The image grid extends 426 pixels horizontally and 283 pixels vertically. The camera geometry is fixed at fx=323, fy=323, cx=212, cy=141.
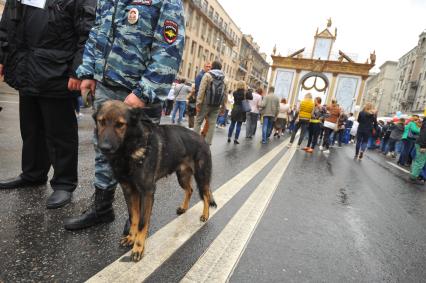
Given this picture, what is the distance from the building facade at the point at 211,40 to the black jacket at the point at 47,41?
31599mm

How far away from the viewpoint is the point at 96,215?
2.81 metres

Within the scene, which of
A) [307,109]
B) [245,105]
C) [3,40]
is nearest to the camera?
[3,40]

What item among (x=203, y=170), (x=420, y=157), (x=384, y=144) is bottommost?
(x=384, y=144)

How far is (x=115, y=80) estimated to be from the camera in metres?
2.61

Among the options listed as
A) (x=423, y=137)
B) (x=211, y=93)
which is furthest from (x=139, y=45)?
(x=423, y=137)

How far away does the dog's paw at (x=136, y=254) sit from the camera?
2314 millimetres

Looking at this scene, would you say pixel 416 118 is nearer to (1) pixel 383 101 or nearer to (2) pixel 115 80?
(2) pixel 115 80

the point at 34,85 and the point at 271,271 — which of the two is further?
the point at 34,85

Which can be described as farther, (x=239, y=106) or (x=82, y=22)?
(x=239, y=106)

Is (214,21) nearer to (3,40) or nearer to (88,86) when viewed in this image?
(3,40)

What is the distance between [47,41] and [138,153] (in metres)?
1.68

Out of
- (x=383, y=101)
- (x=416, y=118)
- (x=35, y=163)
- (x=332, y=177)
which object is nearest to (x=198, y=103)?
(x=332, y=177)

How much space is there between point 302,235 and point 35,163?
2930 mm

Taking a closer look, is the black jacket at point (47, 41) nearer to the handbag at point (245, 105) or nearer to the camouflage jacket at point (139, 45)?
the camouflage jacket at point (139, 45)
